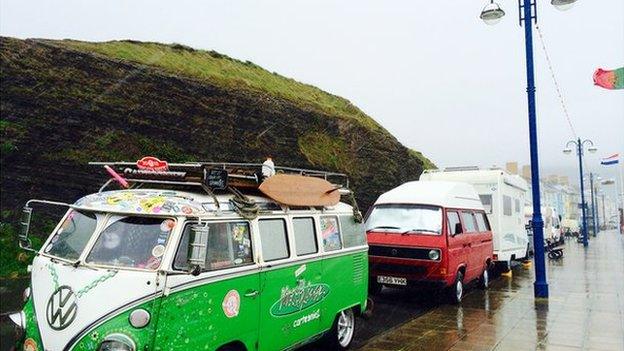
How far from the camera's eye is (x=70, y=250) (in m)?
5.00

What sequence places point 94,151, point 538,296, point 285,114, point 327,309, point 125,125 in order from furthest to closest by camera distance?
point 285,114
point 125,125
point 94,151
point 538,296
point 327,309

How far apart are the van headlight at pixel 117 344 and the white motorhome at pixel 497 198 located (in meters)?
13.0

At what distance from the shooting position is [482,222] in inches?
561

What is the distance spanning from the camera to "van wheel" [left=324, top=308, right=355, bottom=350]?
7.37m

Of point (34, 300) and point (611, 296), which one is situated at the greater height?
point (34, 300)

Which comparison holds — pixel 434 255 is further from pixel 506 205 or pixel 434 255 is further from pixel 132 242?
pixel 132 242

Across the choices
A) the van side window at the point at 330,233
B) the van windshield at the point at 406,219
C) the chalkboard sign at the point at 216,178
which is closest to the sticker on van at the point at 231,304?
the chalkboard sign at the point at 216,178

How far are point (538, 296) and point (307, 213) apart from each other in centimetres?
776

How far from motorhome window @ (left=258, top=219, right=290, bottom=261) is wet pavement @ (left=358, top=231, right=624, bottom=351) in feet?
8.38

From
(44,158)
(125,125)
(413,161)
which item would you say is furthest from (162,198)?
(413,161)

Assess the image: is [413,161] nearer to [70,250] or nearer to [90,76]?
[90,76]

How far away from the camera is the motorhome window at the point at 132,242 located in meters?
4.71

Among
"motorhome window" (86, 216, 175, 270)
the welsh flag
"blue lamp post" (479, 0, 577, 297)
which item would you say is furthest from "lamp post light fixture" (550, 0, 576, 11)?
"motorhome window" (86, 216, 175, 270)

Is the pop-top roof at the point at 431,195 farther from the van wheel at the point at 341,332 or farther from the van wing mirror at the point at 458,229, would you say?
the van wheel at the point at 341,332
